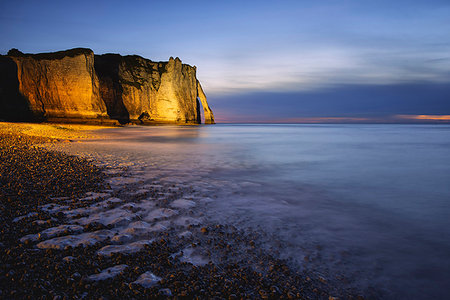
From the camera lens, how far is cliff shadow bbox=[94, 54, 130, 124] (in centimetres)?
4922

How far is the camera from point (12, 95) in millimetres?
36812

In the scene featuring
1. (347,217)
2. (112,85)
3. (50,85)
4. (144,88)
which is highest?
(144,88)

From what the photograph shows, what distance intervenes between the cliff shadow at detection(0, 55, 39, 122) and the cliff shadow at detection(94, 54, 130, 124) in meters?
13.8

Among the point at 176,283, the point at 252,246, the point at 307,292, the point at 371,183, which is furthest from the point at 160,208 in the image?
the point at 371,183

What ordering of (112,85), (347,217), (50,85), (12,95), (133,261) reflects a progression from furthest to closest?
(112,85) → (50,85) → (12,95) → (347,217) → (133,261)

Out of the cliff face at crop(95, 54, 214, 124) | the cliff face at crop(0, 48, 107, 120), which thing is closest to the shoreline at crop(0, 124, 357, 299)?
the cliff face at crop(0, 48, 107, 120)

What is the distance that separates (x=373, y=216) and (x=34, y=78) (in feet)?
153

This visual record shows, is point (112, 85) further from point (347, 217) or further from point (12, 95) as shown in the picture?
point (347, 217)

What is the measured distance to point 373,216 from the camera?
370cm

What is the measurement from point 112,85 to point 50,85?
13835 millimetres

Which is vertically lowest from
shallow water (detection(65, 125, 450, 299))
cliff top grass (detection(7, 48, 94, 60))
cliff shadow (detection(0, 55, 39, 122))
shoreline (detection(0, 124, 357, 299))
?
shallow water (detection(65, 125, 450, 299))

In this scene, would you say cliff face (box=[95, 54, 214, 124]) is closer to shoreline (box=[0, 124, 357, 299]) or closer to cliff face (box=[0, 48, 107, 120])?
cliff face (box=[0, 48, 107, 120])

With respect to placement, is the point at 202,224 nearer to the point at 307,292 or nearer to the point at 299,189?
the point at 307,292

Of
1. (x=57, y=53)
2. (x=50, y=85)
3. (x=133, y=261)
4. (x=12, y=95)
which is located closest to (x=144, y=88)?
(x=57, y=53)
